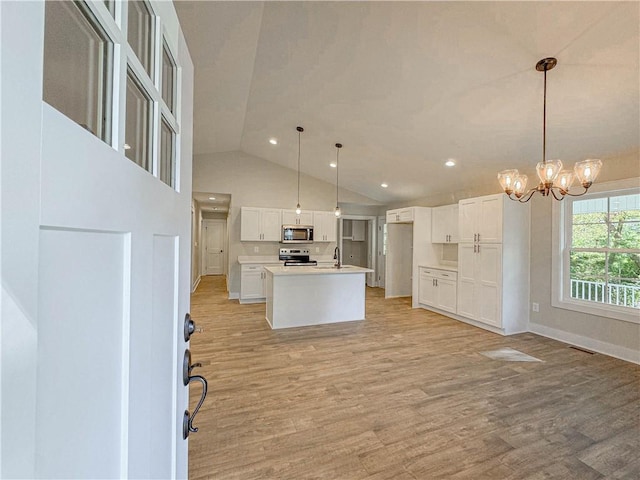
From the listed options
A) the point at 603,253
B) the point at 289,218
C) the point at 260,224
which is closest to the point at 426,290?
the point at 603,253

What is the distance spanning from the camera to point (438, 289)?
5.41 m

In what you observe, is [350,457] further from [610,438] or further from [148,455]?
[610,438]

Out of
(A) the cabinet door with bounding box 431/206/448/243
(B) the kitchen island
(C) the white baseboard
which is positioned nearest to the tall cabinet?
(C) the white baseboard

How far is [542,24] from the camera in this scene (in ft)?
6.82

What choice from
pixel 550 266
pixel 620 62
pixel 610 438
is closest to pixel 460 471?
pixel 610 438

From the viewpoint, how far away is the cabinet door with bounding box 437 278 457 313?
16.6 ft

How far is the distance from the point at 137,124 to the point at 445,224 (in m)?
5.89

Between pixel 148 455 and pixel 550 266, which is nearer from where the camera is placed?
pixel 148 455

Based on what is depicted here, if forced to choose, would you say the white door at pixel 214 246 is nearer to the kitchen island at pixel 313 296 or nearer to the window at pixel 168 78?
the kitchen island at pixel 313 296

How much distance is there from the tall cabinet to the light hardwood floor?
48cm

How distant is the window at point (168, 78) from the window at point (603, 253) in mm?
4774

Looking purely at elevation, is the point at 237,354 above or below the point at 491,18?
below

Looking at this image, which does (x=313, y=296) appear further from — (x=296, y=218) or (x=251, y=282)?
(x=296, y=218)

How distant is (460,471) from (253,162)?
6.24 meters
